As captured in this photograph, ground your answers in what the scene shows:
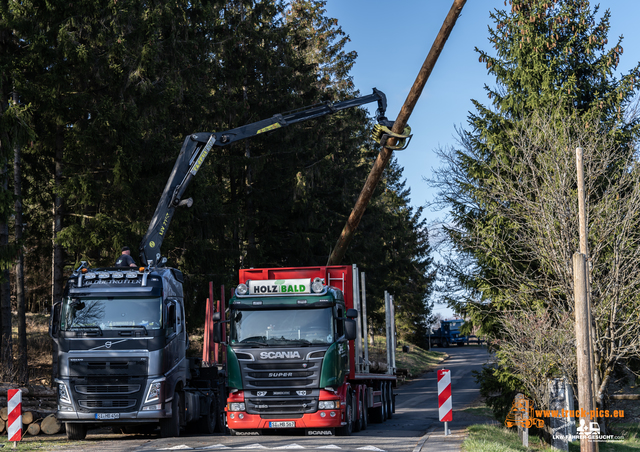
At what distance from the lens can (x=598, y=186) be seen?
16.5 m

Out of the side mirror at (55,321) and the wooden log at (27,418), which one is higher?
the side mirror at (55,321)

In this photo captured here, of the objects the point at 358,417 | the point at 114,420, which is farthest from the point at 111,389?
the point at 358,417

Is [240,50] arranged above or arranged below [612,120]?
above

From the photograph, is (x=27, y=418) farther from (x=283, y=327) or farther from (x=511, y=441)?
(x=511, y=441)

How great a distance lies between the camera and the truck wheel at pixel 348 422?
13172 millimetres

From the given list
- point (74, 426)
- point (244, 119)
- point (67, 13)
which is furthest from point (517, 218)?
point (244, 119)

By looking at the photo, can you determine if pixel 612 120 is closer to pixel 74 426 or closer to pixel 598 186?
pixel 598 186

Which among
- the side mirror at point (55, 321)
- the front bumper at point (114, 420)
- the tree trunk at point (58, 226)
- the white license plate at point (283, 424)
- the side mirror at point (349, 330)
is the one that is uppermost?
the tree trunk at point (58, 226)

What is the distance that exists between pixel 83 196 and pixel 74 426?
25.4 ft

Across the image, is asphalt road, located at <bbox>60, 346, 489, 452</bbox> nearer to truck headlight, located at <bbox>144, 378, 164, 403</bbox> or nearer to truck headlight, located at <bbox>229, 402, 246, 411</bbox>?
truck headlight, located at <bbox>229, 402, 246, 411</bbox>

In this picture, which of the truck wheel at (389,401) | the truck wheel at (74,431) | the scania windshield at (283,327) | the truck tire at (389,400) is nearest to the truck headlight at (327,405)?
the scania windshield at (283,327)

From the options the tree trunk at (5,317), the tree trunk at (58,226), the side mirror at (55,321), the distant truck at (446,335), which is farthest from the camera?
the distant truck at (446,335)

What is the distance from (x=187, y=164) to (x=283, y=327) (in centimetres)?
579

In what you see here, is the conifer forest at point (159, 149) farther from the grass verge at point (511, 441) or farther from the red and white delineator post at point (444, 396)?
the red and white delineator post at point (444, 396)
